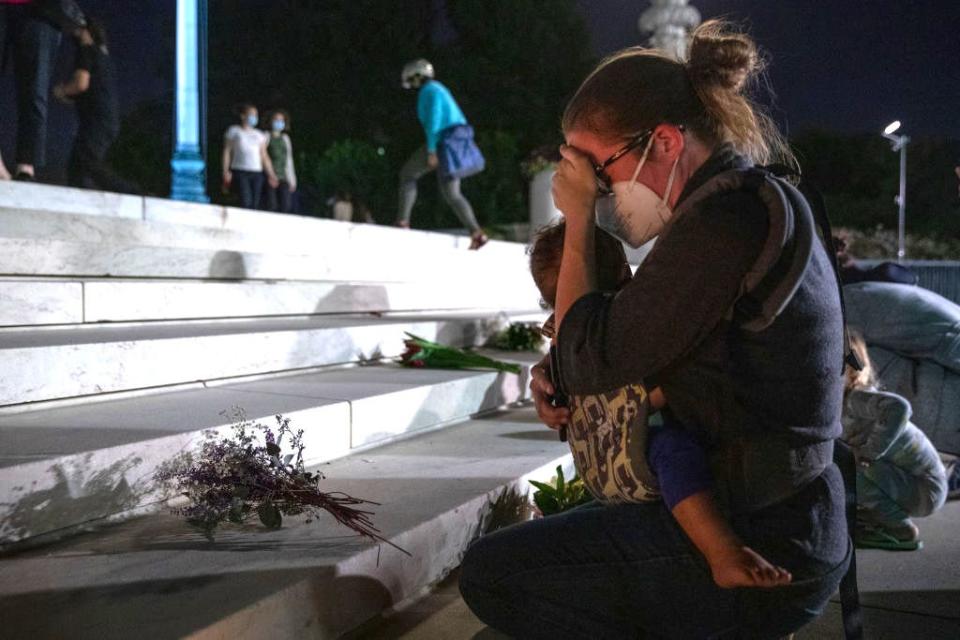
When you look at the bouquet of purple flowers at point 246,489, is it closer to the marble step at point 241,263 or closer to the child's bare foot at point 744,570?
the child's bare foot at point 744,570

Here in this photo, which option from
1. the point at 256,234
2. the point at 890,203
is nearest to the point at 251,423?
the point at 256,234

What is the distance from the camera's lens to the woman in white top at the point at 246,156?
33.9 ft

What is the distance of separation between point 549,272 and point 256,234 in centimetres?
480

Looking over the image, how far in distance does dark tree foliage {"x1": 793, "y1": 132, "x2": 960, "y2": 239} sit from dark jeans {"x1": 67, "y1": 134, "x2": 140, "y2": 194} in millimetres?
29578

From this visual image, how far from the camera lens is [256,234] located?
6492 millimetres

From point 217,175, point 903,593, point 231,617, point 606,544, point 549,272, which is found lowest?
point 903,593

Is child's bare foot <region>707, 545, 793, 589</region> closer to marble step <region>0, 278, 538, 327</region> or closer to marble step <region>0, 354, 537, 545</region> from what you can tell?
marble step <region>0, 354, 537, 545</region>

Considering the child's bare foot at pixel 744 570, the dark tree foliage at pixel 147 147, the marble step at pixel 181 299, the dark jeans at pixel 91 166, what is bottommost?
the child's bare foot at pixel 744 570

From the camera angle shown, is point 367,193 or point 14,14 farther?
point 367,193

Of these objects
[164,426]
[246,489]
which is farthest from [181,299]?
[246,489]

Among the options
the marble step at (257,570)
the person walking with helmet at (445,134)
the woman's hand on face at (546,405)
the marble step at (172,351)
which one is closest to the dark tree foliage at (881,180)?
the person walking with helmet at (445,134)

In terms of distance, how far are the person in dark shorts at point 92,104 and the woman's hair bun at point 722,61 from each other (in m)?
7.18

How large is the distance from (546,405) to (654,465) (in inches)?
14.6

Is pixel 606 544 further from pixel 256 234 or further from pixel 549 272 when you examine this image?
pixel 256 234
